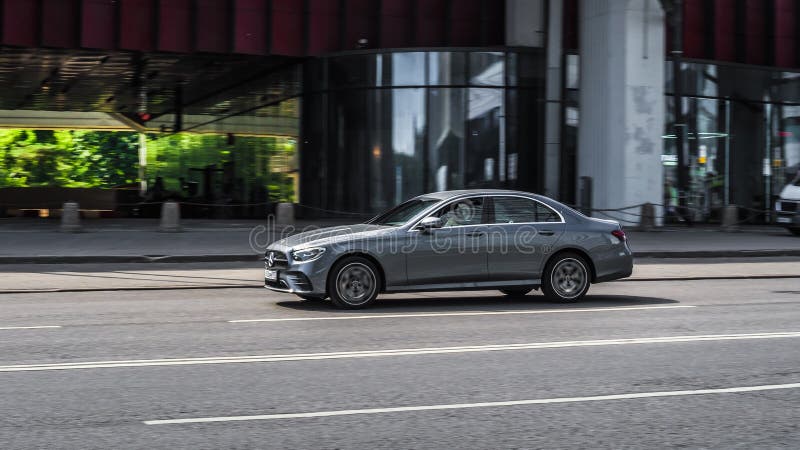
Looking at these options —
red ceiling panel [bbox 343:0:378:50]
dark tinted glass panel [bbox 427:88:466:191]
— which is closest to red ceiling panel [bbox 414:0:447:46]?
red ceiling panel [bbox 343:0:378:50]

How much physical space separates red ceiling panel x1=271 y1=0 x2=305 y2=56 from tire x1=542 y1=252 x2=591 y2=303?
21.6 m

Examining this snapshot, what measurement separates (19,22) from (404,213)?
2188 centimetres

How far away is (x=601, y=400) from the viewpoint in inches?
260

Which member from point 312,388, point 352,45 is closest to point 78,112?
point 352,45

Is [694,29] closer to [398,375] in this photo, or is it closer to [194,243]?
[194,243]

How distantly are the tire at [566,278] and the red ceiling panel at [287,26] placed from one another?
70.9ft

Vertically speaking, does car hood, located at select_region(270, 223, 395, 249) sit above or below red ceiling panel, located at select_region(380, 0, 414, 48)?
below

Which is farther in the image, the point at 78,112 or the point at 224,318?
the point at 78,112

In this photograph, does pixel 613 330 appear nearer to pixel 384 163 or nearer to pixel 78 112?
pixel 384 163

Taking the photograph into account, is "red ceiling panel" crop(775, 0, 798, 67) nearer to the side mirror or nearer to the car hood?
the side mirror

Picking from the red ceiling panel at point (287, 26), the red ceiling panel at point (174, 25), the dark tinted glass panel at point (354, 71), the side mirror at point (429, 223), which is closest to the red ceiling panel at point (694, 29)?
the dark tinted glass panel at point (354, 71)

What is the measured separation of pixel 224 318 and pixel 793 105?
3024 centimetres

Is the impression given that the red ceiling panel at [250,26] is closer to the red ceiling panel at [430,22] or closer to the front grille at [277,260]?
the red ceiling panel at [430,22]

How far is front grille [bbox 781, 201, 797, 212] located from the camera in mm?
27953
